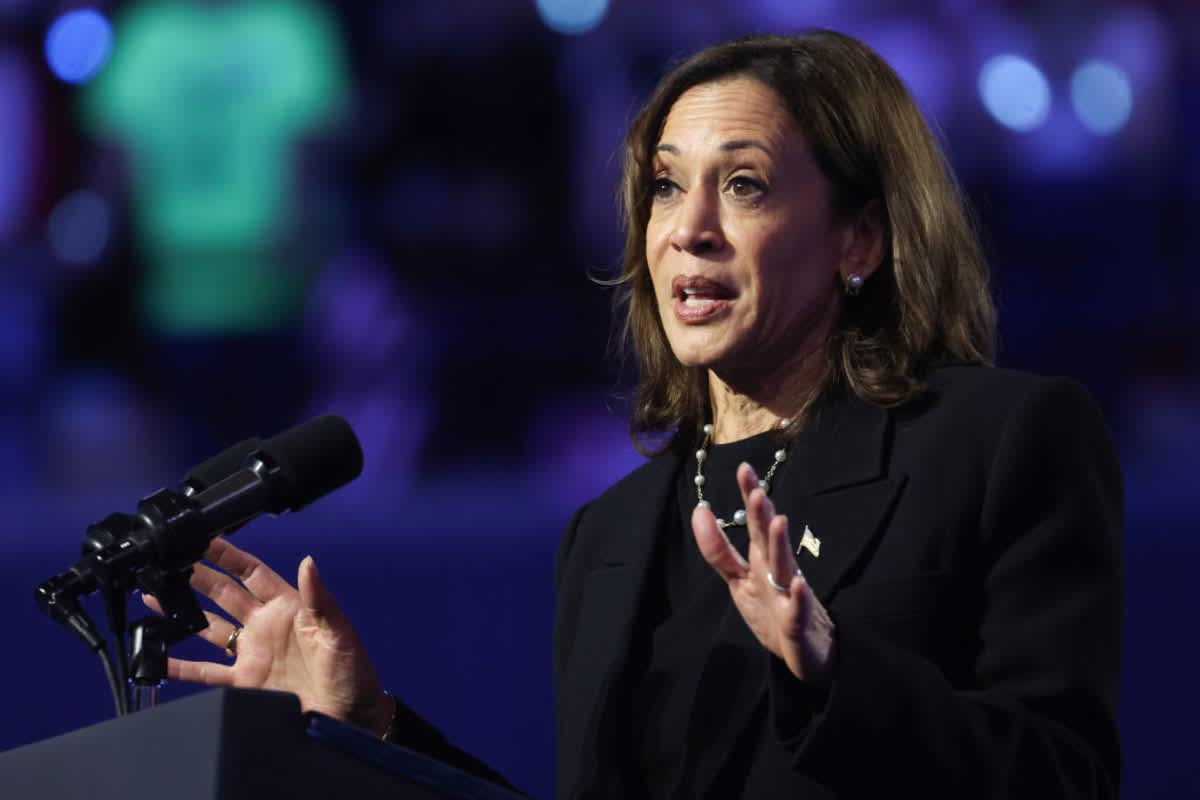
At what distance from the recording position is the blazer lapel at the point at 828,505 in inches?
66.0

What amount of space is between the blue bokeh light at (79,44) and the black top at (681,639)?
2292 millimetres

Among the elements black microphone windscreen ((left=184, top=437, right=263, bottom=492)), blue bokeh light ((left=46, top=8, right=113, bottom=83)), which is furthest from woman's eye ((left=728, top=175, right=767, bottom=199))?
blue bokeh light ((left=46, top=8, right=113, bottom=83))

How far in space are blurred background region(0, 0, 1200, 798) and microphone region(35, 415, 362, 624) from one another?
1.87m

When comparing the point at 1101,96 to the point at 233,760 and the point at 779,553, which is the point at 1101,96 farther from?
the point at 233,760

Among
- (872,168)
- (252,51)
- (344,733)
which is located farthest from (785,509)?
(252,51)

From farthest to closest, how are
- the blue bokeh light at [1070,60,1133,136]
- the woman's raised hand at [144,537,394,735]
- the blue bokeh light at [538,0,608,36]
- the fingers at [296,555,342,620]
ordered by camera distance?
1. the blue bokeh light at [538,0,608,36]
2. the blue bokeh light at [1070,60,1133,136]
3. the woman's raised hand at [144,537,394,735]
4. the fingers at [296,555,342,620]

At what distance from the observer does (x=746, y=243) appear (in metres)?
1.97

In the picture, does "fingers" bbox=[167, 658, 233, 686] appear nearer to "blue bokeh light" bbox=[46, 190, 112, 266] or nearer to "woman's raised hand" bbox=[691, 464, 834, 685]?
"woman's raised hand" bbox=[691, 464, 834, 685]

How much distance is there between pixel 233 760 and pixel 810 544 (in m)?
0.86

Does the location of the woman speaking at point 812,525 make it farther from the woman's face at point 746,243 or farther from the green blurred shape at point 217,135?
the green blurred shape at point 217,135

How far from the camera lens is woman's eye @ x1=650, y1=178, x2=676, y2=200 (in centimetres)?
211

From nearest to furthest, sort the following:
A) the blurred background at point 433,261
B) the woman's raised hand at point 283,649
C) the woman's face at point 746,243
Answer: the woman's raised hand at point 283,649 → the woman's face at point 746,243 → the blurred background at point 433,261

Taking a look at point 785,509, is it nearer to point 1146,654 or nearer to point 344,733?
point 344,733

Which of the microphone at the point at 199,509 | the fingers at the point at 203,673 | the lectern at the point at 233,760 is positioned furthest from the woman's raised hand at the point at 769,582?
the fingers at the point at 203,673
